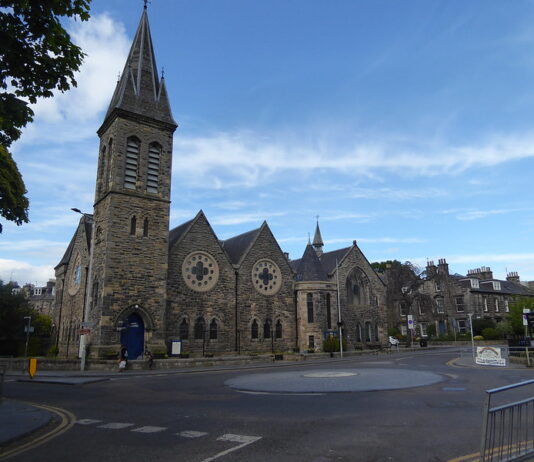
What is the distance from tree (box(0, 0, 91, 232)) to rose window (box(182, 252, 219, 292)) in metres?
25.5

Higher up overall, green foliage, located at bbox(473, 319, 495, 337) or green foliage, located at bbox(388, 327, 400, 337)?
green foliage, located at bbox(473, 319, 495, 337)

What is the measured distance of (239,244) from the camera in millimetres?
41531

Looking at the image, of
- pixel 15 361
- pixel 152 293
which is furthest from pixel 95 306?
pixel 15 361

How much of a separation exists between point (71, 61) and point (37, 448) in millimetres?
7329

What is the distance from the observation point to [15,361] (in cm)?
2745

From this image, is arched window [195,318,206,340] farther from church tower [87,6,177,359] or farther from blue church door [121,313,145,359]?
blue church door [121,313,145,359]

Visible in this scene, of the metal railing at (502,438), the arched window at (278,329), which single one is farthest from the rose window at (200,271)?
the metal railing at (502,438)

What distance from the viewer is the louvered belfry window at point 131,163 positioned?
31672 mm

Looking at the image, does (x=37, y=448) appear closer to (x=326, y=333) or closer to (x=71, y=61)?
(x=71, y=61)

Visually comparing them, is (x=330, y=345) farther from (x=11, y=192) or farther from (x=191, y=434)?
(x=11, y=192)

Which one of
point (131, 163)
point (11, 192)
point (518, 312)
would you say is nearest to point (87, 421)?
point (11, 192)

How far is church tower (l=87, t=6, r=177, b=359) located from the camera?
28422mm

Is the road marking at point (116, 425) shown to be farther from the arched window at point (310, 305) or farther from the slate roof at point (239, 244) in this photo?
the arched window at point (310, 305)

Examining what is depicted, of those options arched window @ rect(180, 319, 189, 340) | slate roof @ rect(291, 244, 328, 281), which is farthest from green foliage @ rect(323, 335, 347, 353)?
arched window @ rect(180, 319, 189, 340)
